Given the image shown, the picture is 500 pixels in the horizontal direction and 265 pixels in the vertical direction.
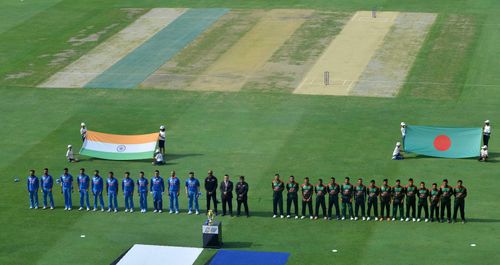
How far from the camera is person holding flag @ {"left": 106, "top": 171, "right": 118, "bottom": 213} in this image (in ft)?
153

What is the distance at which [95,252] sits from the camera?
42.5 metres

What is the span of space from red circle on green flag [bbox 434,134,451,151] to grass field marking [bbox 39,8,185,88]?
24260mm

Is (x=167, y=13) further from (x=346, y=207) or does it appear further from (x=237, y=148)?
(x=346, y=207)

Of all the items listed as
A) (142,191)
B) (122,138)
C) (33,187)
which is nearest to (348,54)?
(122,138)

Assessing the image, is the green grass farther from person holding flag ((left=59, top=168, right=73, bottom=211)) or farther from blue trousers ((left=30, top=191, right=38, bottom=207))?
person holding flag ((left=59, top=168, right=73, bottom=211))

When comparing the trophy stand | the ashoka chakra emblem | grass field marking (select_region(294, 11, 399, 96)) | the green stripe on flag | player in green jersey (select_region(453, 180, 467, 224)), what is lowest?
the trophy stand

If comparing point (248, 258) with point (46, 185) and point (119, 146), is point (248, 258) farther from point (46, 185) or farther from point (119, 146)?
point (119, 146)

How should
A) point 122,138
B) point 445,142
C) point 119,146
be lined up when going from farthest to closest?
point 122,138 < point 119,146 < point 445,142

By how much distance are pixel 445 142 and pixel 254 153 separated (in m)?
9.50

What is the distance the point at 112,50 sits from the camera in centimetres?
7462

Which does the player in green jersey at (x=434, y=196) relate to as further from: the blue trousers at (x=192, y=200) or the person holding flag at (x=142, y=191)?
the person holding flag at (x=142, y=191)

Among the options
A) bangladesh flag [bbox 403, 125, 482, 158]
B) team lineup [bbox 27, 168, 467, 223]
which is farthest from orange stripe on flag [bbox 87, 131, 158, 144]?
bangladesh flag [bbox 403, 125, 482, 158]

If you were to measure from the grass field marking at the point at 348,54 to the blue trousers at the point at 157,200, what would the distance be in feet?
63.7

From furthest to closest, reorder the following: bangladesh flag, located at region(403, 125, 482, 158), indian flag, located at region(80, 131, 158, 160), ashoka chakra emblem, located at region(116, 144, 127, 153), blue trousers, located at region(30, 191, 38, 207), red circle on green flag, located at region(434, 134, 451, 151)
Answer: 1. ashoka chakra emblem, located at region(116, 144, 127, 153)
2. indian flag, located at region(80, 131, 158, 160)
3. red circle on green flag, located at region(434, 134, 451, 151)
4. bangladesh flag, located at region(403, 125, 482, 158)
5. blue trousers, located at region(30, 191, 38, 207)
